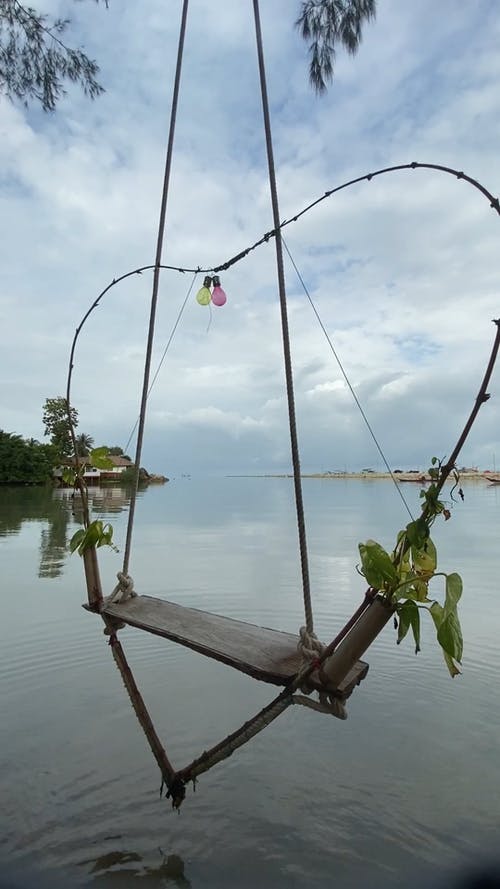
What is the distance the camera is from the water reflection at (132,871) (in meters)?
1.71

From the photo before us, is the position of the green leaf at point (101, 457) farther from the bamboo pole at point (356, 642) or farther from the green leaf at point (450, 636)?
the green leaf at point (450, 636)

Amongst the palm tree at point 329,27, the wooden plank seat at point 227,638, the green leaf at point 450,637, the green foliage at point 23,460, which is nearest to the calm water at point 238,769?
the wooden plank seat at point 227,638

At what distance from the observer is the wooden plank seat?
53.3 inches

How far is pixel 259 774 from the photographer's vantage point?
90.4 inches

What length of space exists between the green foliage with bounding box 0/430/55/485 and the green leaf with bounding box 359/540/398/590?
105 feet

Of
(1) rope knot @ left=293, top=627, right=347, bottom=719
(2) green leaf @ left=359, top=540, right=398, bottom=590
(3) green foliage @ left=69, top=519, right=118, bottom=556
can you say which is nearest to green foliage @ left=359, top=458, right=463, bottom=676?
(2) green leaf @ left=359, top=540, right=398, bottom=590

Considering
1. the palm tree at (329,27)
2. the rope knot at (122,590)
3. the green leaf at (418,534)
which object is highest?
the palm tree at (329,27)

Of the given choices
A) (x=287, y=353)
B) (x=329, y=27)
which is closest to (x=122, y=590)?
(x=287, y=353)

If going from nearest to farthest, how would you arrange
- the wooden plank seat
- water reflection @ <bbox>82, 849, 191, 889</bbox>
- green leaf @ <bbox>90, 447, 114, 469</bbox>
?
1. the wooden plank seat
2. water reflection @ <bbox>82, 849, 191, 889</bbox>
3. green leaf @ <bbox>90, 447, 114, 469</bbox>

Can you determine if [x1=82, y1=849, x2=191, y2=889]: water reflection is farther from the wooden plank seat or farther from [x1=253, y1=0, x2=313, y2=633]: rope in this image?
[x1=253, y1=0, x2=313, y2=633]: rope


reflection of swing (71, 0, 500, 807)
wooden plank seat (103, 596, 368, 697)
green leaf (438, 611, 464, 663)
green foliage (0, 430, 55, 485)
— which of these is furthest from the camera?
green foliage (0, 430, 55, 485)

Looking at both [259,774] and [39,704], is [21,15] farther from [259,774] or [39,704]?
[259,774]

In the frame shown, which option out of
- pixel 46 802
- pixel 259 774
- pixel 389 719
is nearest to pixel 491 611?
pixel 389 719

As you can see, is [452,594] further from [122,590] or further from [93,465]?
[93,465]
